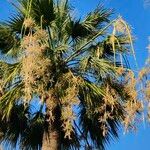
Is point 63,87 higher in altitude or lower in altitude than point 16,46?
lower

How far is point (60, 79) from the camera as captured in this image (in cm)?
1094

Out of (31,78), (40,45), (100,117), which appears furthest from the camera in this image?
(100,117)

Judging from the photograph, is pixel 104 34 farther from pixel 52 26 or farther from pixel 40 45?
pixel 40 45

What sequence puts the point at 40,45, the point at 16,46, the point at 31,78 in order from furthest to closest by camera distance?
the point at 16,46, the point at 40,45, the point at 31,78

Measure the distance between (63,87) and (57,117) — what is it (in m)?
0.68

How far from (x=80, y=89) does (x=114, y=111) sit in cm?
94

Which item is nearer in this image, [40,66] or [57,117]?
[40,66]

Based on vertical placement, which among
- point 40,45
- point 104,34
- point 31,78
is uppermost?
point 104,34

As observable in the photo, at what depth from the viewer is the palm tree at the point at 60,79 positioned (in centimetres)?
1024

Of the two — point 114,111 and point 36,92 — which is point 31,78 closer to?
point 36,92

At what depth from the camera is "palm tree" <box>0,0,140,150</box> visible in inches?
403

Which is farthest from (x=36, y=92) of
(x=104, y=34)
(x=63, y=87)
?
(x=104, y=34)

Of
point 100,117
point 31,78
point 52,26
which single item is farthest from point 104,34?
point 31,78

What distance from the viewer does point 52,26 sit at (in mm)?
11930
